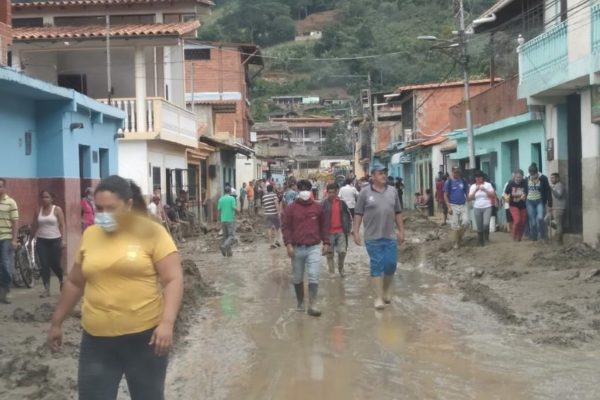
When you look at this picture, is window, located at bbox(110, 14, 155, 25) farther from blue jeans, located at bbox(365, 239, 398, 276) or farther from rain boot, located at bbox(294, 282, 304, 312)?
blue jeans, located at bbox(365, 239, 398, 276)

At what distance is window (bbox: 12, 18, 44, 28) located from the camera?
91.2 feet

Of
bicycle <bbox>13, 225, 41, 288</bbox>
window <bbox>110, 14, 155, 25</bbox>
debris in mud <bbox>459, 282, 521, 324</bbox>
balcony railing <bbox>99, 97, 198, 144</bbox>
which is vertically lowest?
debris in mud <bbox>459, 282, 521, 324</bbox>

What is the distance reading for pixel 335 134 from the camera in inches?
3976

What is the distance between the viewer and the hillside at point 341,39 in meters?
66.4

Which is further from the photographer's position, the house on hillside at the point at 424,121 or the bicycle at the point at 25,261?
the house on hillside at the point at 424,121

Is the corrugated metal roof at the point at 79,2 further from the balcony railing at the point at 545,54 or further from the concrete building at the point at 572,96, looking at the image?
the concrete building at the point at 572,96

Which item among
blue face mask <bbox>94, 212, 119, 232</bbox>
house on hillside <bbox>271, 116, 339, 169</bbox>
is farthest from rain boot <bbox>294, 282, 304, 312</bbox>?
house on hillside <bbox>271, 116, 339, 169</bbox>

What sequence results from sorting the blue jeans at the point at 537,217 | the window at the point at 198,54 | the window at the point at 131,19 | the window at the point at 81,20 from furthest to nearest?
the window at the point at 198,54 → the window at the point at 81,20 → the window at the point at 131,19 → the blue jeans at the point at 537,217

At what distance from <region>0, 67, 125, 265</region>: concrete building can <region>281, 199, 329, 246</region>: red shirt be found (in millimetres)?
4931

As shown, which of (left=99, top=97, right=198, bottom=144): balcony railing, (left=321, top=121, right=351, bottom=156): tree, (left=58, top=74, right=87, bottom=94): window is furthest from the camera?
(left=321, top=121, right=351, bottom=156): tree

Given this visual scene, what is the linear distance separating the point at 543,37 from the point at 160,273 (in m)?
15.5

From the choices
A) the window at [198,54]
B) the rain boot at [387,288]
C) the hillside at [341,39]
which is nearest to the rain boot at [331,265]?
the rain boot at [387,288]

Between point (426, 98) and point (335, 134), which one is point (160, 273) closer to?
point (426, 98)

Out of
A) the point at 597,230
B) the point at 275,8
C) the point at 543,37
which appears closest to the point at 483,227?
the point at 597,230
